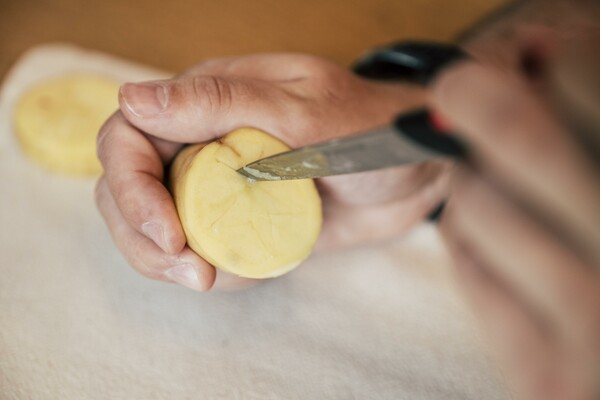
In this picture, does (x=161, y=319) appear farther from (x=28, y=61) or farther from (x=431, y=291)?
(x=28, y=61)

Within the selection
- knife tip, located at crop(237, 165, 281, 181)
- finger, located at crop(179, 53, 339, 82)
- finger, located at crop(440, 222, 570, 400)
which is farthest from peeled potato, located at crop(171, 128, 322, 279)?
finger, located at crop(440, 222, 570, 400)

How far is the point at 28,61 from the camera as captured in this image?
112cm

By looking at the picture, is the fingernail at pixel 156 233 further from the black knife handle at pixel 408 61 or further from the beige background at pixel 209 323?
the black knife handle at pixel 408 61

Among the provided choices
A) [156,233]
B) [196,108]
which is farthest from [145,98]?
[156,233]

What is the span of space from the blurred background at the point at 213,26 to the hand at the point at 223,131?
38 centimetres

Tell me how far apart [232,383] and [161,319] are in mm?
135

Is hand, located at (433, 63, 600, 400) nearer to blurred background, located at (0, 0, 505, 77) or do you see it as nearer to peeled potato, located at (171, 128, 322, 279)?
peeled potato, located at (171, 128, 322, 279)

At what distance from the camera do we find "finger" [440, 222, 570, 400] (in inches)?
18.5

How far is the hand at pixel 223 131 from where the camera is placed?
2.37 feet

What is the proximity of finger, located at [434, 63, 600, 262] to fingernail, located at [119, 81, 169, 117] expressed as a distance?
15.7 inches

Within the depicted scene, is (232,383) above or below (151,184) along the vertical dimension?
below

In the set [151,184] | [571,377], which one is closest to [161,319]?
[151,184]

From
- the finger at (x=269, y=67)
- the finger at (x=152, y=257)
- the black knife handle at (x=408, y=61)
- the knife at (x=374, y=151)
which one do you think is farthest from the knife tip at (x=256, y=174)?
the black knife handle at (x=408, y=61)

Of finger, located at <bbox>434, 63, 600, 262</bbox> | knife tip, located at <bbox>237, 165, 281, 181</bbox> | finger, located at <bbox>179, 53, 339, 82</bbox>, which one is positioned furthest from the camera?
finger, located at <bbox>179, 53, 339, 82</bbox>
